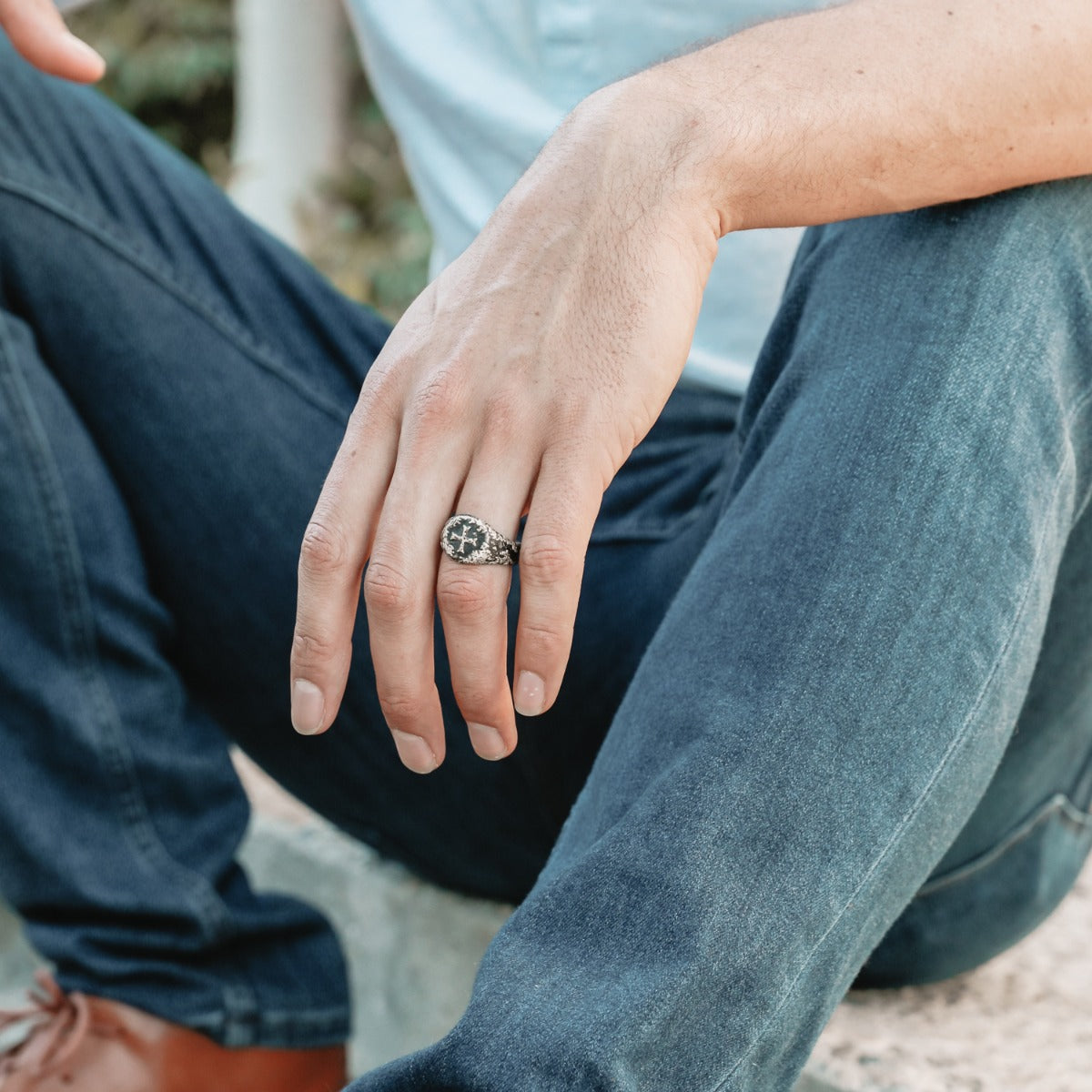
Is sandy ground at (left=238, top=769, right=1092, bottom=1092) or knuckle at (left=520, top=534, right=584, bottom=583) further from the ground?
knuckle at (left=520, top=534, right=584, bottom=583)

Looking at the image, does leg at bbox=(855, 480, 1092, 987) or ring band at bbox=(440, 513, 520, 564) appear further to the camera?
leg at bbox=(855, 480, 1092, 987)

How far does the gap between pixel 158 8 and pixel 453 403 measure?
25.2 feet

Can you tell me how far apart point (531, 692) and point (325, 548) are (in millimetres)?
136

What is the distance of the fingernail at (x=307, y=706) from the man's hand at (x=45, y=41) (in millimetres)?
634

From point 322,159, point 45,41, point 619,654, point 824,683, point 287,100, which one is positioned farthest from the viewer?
point 322,159

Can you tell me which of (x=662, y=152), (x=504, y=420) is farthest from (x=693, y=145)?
(x=504, y=420)

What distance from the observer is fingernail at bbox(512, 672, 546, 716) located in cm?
60

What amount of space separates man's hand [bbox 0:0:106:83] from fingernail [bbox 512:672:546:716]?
70cm

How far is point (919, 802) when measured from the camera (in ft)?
1.91

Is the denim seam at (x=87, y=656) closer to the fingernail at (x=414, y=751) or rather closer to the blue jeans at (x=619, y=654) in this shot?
the blue jeans at (x=619, y=654)

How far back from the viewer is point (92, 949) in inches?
35.0

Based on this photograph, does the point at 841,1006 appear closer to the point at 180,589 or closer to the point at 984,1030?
the point at 984,1030

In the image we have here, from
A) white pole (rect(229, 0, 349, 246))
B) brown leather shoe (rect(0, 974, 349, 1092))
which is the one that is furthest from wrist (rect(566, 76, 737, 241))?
white pole (rect(229, 0, 349, 246))

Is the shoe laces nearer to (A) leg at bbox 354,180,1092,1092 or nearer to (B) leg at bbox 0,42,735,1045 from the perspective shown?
(B) leg at bbox 0,42,735,1045
